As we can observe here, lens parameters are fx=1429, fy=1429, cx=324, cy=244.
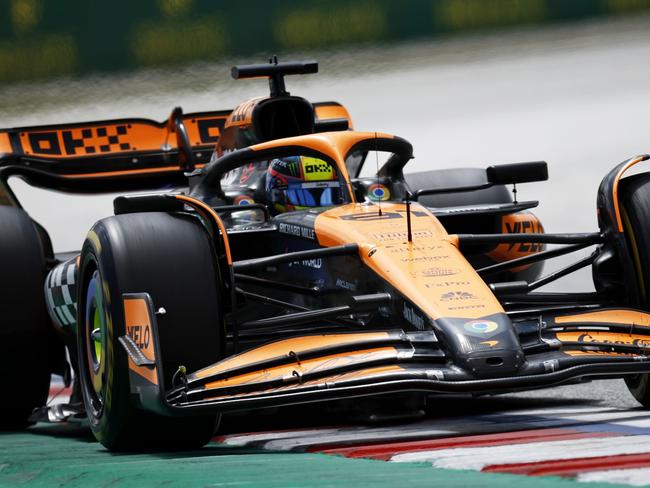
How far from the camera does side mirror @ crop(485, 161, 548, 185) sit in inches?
232

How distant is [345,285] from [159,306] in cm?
82

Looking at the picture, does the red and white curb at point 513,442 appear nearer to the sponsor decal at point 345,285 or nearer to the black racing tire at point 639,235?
the black racing tire at point 639,235

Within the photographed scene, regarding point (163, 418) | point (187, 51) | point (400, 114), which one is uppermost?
point (187, 51)

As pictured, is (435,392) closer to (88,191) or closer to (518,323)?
(518,323)

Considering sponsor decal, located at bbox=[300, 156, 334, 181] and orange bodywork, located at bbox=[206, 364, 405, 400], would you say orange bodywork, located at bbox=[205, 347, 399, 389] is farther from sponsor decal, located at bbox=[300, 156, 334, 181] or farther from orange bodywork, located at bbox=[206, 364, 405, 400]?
sponsor decal, located at bbox=[300, 156, 334, 181]

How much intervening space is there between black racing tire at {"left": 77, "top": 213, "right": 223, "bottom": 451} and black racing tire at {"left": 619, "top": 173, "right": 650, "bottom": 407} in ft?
5.14

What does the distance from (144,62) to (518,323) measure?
13.0 ft

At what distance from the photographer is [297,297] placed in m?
5.70

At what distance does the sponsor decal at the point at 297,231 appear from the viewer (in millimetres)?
5438

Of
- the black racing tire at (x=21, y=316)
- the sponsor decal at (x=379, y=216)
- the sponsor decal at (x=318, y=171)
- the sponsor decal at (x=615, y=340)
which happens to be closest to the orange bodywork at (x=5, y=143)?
the black racing tire at (x=21, y=316)

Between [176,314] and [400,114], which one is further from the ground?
[400,114]

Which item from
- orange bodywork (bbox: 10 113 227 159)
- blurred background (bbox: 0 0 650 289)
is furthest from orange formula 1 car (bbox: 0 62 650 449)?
orange bodywork (bbox: 10 113 227 159)

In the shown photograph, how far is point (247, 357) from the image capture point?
15.3 ft

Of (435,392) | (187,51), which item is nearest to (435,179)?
(187,51)
